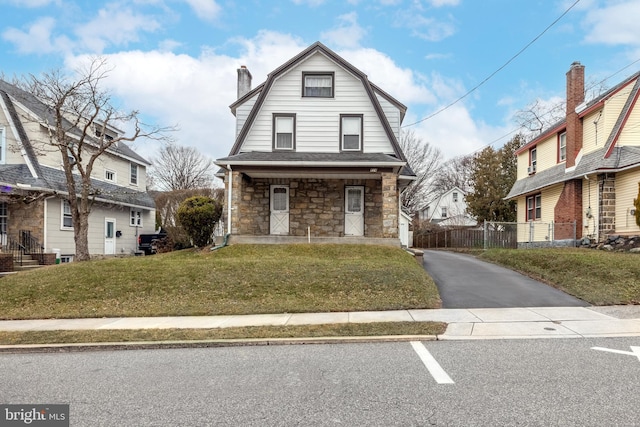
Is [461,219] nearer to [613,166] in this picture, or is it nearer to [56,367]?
[613,166]

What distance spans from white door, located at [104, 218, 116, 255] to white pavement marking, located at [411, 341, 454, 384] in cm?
1988

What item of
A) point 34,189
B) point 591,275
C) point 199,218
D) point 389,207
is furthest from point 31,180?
point 591,275

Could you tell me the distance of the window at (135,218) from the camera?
2386cm

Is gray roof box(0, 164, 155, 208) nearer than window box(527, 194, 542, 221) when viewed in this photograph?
Yes

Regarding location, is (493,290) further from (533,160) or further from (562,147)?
(533,160)

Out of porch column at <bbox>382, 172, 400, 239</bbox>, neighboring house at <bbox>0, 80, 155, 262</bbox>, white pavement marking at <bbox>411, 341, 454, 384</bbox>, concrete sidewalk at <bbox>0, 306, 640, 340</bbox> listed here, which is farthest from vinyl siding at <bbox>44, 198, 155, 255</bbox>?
white pavement marking at <bbox>411, 341, 454, 384</bbox>

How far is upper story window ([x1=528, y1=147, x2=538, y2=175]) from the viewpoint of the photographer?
72.2 ft

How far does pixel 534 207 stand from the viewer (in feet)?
70.3

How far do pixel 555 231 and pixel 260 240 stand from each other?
1336 cm

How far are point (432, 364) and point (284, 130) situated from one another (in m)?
13.0

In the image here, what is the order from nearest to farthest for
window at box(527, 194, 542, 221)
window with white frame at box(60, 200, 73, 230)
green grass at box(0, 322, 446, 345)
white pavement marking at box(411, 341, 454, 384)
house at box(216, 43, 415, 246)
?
white pavement marking at box(411, 341, 454, 384), green grass at box(0, 322, 446, 345), house at box(216, 43, 415, 246), window with white frame at box(60, 200, 73, 230), window at box(527, 194, 542, 221)

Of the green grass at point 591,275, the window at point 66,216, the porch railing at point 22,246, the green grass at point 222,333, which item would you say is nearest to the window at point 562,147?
the green grass at point 591,275

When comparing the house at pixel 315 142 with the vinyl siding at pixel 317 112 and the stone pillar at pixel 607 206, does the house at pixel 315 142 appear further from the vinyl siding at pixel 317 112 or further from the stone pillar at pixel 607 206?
the stone pillar at pixel 607 206

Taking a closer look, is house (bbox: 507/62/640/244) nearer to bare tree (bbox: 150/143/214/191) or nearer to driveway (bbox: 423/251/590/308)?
driveway (bbox: 423/251/590/308)
